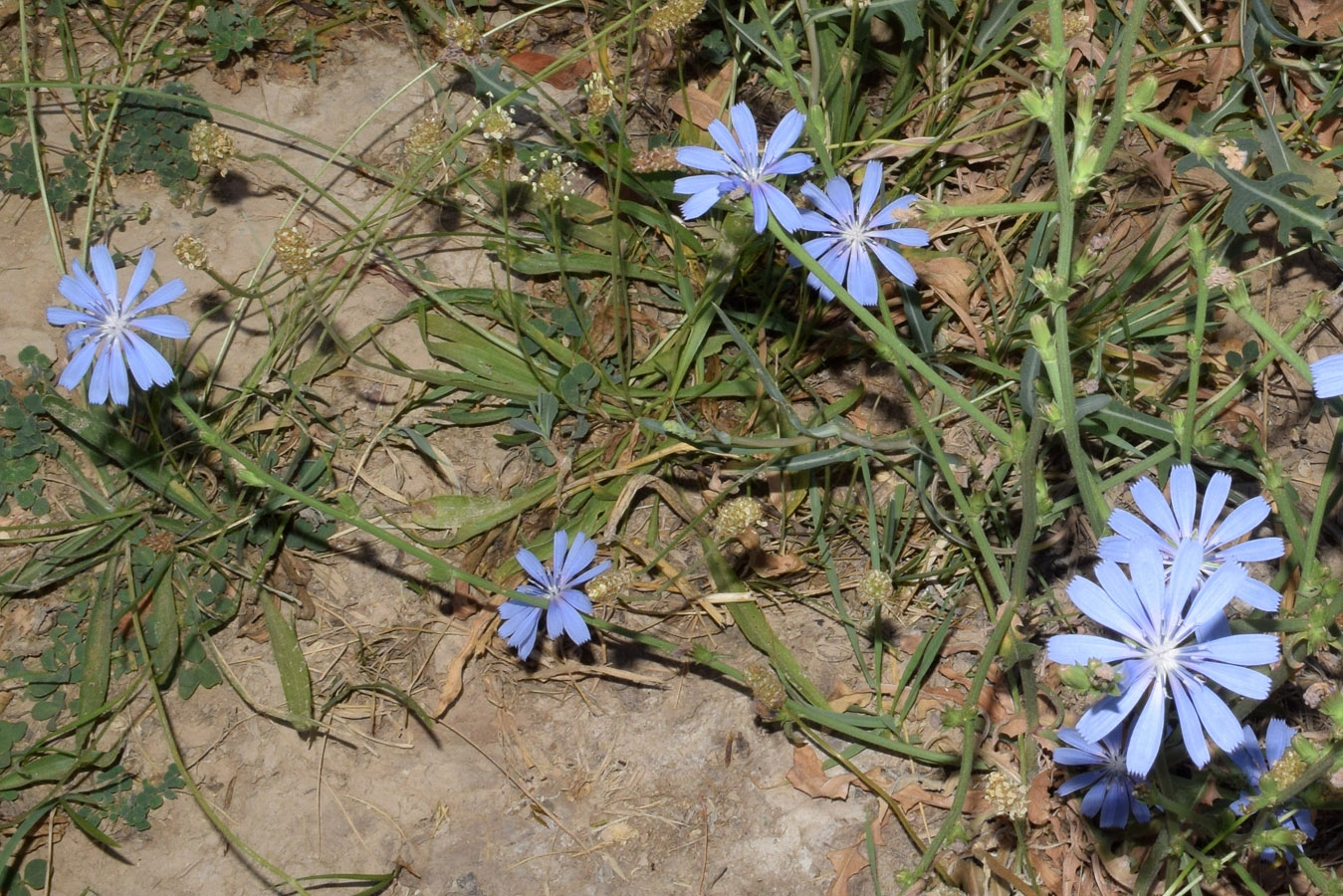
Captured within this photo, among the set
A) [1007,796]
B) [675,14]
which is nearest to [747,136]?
[675,14]

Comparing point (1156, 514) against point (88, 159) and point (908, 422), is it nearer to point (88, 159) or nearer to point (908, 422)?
point (908, 422)

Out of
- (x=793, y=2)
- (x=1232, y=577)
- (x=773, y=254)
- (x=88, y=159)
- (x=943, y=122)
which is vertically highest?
(x=88, y=159)

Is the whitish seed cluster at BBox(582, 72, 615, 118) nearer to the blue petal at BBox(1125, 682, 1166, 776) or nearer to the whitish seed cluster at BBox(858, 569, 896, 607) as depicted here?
the whitish seed cluster at BBox(858, 569, 896, 607)

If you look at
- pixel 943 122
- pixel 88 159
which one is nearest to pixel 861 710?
pixel 943 122

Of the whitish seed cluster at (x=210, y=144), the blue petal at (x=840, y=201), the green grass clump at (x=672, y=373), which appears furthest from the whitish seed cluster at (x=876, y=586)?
the whitish seed cluster at (x=210, y=144)

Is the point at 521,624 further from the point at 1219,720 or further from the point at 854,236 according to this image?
the point at 1219,720

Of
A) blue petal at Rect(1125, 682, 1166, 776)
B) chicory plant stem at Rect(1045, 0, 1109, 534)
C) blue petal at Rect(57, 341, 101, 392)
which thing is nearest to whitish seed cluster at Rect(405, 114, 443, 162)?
blue petal at Rect(57, 341, 101, 392)
